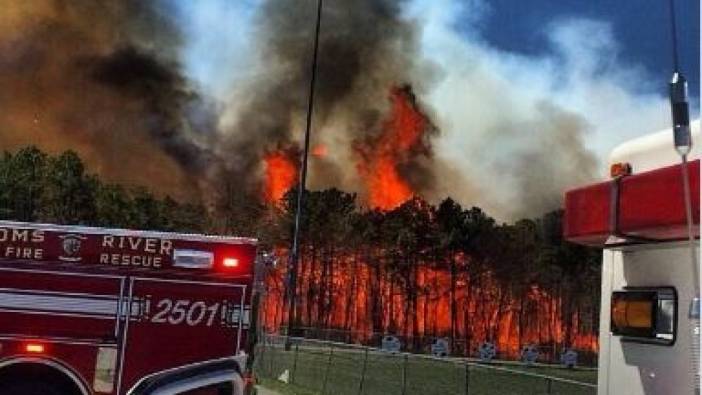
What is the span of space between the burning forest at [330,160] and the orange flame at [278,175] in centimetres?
16

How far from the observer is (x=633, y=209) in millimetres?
3738

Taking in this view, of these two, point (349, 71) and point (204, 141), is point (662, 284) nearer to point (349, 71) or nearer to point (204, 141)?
point (204, 141)

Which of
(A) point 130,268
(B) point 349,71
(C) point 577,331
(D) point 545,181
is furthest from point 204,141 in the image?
(A) point 130,268

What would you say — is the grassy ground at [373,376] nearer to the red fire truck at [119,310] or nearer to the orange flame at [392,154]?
the red fire truck at [119,310]

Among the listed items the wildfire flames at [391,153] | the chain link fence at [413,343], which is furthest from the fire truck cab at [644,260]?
the wildfire flames at [391,153]

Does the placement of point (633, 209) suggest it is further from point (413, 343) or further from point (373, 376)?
point (413, 343)

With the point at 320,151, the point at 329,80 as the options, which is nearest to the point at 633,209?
the point at 320,151

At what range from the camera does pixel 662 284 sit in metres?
3.72

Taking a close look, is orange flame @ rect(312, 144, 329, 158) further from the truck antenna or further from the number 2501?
the truck antenna

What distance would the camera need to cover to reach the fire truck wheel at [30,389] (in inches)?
312

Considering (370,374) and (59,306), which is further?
(370,374)

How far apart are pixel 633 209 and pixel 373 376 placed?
17.8 metres

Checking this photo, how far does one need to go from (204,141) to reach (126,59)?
9274mm

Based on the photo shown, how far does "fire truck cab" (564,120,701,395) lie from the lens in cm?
347
